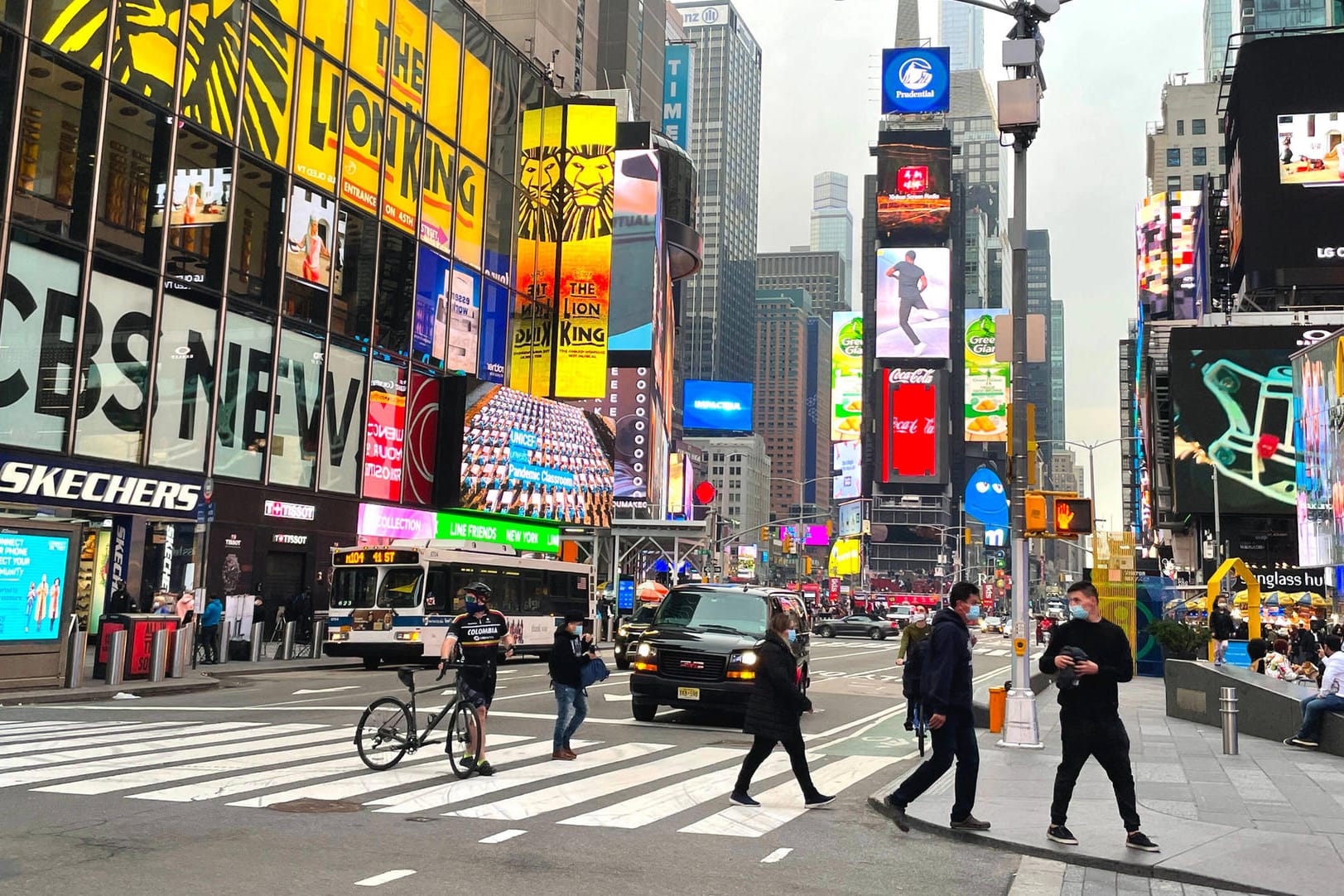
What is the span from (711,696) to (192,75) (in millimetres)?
28080

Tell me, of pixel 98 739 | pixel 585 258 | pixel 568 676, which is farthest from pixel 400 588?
pixel 585 258

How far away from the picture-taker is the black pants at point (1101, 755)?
27.9 ft

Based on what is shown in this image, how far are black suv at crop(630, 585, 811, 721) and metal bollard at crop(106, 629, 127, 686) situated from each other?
36.1ft

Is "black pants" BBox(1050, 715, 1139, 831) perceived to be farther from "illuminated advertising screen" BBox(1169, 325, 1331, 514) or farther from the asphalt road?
"illuminated advertising screen" BBox(1169, 325, 1331, 514)

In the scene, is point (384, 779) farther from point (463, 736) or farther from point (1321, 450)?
point (1321, 450)

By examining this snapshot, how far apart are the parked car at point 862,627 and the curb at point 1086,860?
52.3 meters

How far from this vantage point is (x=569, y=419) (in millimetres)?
56750

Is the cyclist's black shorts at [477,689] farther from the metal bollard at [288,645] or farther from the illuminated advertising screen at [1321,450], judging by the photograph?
the illuminated advertising screen at [1321,450]

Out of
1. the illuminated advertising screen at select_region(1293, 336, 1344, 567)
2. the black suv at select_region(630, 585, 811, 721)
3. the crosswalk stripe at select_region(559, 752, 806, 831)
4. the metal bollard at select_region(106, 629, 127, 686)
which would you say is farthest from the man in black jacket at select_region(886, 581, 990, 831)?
the illuminated advertising screen at select_region(1293, 336, 1344, 567)

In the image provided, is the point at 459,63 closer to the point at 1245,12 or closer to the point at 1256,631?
the point at 1256,631

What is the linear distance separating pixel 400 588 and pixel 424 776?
18.2 m

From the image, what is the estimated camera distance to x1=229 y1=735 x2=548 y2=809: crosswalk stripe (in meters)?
9.96

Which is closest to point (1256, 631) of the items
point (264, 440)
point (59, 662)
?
point (59, 662)

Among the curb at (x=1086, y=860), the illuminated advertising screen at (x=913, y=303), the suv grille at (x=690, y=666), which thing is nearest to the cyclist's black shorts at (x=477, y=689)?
the curb at (x=1086, y=860)
